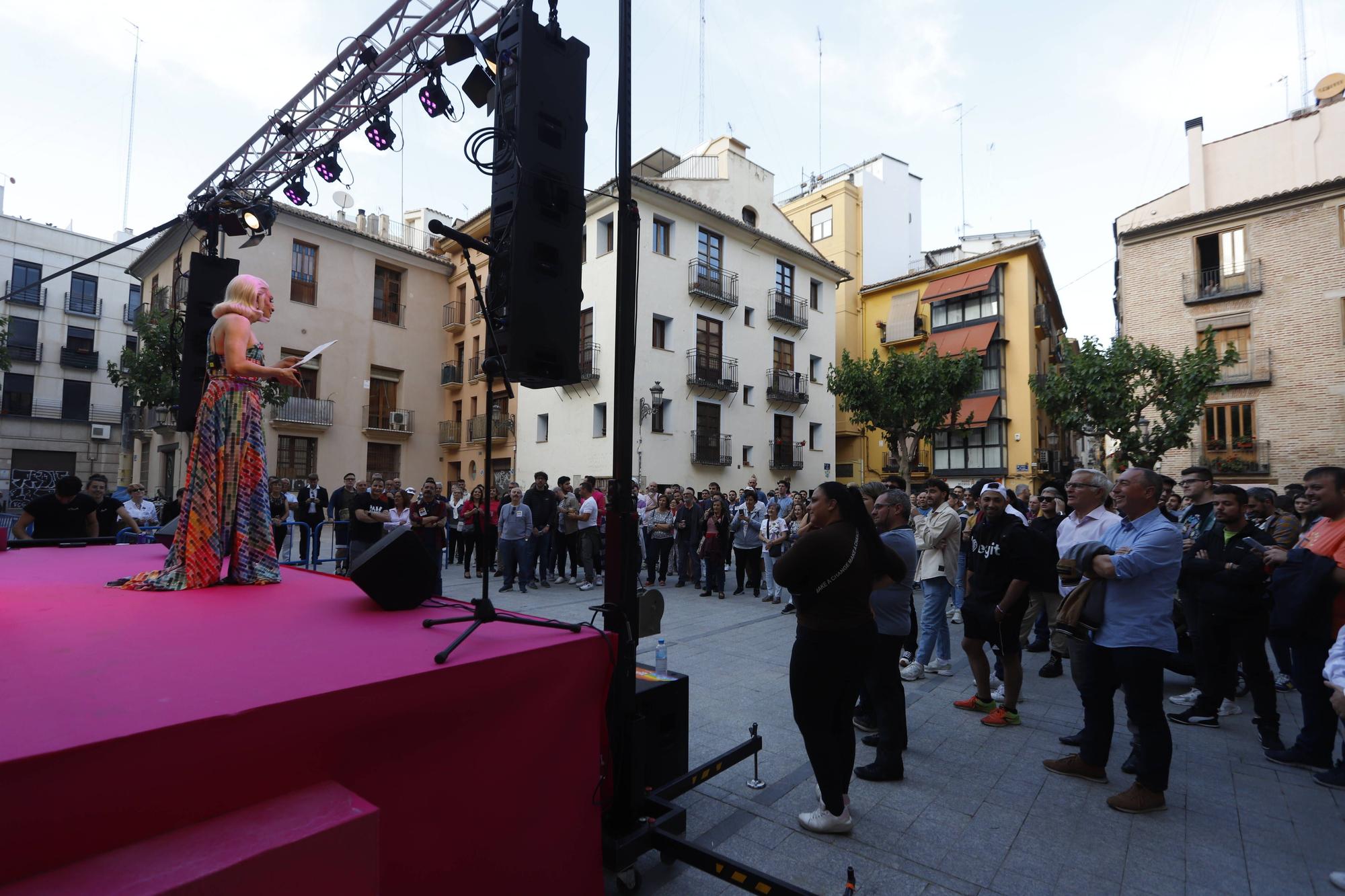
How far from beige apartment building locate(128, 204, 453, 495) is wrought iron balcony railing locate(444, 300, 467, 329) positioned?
15.5 inches

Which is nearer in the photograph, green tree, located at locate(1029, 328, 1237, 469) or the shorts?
the shorts

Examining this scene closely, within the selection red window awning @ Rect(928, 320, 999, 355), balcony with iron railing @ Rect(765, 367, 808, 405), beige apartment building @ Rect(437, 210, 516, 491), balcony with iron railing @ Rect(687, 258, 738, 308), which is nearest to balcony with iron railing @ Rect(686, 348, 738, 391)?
balcony with iron railing @ Rect(765, 367, 808, 405)

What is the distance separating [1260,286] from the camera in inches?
872

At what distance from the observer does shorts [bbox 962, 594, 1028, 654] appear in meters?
5.02

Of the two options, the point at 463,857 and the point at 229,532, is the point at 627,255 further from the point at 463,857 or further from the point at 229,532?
the point at 229,532

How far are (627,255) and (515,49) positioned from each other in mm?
1436

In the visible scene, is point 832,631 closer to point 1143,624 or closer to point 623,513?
point 623,513

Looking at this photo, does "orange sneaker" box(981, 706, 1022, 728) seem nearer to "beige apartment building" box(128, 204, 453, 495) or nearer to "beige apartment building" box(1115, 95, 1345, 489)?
"beige apartment building" box(1115, 95, 1345, 489)

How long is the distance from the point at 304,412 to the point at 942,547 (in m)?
25.0

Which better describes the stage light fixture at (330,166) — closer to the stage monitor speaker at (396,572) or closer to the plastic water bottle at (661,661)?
the stage monitor speaker at (396,572)

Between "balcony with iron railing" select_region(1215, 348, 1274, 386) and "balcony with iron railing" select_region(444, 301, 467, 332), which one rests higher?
"balcony with iron railing" select_region(444, 301, 467, 332)

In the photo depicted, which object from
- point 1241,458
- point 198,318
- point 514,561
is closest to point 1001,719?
point 514,561

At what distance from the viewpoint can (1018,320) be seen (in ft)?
93.6

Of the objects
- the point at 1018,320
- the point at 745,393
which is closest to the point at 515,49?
Answer: the point at 745,393
